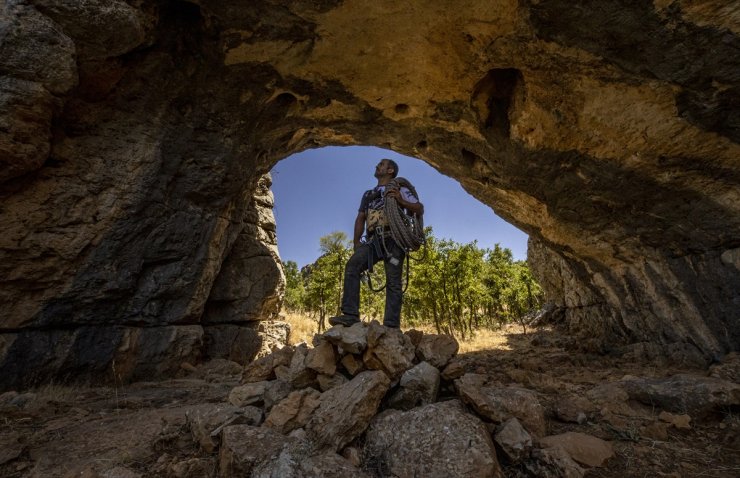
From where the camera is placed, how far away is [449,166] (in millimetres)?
8430

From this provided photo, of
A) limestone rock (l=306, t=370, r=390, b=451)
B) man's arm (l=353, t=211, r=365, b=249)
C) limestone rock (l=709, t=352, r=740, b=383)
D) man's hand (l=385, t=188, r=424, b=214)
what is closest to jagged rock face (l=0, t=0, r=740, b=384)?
limestone rock (l=709, t=352, r=740, b=383)

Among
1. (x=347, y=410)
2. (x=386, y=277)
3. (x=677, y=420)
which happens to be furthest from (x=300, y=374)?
(x=677, y=420)

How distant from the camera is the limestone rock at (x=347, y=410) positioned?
257 centimetres

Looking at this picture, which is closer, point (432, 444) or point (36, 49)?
point (432, 444)

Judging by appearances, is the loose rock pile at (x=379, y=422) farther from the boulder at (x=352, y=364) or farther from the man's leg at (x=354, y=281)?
the man's leg at (x=354, y=281)

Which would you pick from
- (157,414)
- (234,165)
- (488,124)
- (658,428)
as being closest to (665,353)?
(658,428)

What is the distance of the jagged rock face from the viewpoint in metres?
4.45

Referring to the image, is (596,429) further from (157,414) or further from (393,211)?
(157,414)

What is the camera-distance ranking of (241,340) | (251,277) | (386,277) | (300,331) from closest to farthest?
(386,277), (241,340), (251,277), (300,331)

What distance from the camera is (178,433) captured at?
9.88 ft

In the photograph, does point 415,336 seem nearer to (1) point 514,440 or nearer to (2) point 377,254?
(2) point 377,254

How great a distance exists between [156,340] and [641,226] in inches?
359

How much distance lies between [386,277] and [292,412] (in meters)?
2.04

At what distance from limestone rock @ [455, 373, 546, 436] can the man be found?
1.24m
